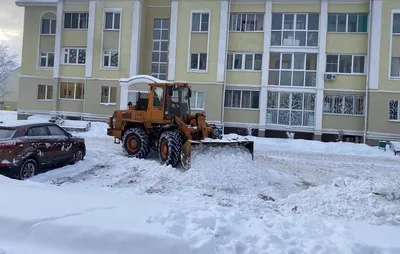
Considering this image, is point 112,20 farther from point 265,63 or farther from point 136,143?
point 136,143

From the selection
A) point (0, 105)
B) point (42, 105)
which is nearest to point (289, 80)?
point (42, 105)

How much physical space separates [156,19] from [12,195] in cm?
2472

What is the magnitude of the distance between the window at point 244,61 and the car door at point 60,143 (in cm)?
1658

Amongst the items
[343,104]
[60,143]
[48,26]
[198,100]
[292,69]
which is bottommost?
[60,143]

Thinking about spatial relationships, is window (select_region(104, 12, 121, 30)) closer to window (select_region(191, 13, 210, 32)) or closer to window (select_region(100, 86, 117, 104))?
window (select_region(100, 86, 117, 104))

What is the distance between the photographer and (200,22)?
26703 millimetres

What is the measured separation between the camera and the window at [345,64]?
82.6 ft


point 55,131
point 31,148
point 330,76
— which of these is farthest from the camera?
point 330,76

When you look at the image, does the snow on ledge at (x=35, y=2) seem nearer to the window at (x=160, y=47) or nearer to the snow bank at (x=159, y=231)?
the window at (x=160, y=47)

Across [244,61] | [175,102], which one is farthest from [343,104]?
[175,102]

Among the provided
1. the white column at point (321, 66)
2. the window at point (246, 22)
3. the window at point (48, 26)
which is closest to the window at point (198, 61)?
the window at point (246, 22)

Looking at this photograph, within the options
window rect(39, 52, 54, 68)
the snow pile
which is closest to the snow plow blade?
the snow pile

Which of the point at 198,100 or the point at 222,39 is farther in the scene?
the point at 198,100

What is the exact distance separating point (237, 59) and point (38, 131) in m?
18.1
